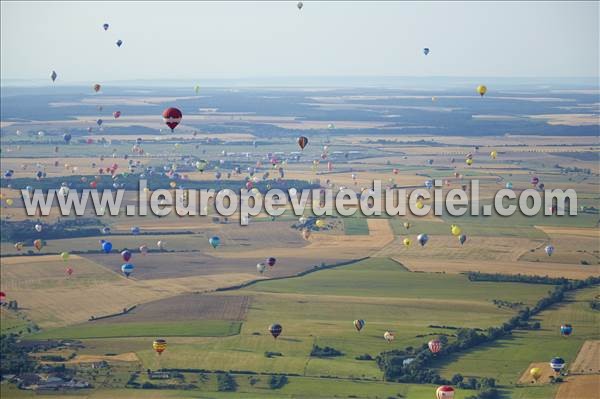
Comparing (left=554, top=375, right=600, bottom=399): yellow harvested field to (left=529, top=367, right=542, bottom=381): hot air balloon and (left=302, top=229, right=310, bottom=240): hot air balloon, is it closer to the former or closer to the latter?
(left=529, top=367, right=542, bottom=381): hot air balloon

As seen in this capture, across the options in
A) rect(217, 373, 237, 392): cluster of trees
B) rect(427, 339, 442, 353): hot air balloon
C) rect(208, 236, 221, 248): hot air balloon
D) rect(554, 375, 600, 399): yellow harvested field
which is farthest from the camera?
rect(208, 236, 221, 248): hot air balloon

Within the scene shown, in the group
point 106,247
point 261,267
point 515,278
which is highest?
point 106,247

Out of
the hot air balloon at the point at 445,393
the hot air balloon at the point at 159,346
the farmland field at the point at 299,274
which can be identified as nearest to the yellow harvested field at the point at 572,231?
the farmland field at the point at 299,274

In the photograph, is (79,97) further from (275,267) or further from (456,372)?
(456,372)

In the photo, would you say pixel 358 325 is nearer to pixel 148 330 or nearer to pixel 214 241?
pixel 148 330

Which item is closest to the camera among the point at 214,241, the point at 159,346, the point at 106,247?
the point at 159,346

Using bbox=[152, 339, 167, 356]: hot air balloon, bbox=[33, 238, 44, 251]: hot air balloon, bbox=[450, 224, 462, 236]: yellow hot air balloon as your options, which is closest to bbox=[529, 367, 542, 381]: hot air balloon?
bbox=[152, 339, 167, 356]: hot air balloon

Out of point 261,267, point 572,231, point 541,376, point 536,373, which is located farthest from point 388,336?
point 572,231

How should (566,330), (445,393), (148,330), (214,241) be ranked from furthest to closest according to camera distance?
(214,241) < (148,330) < (566,330) < (445,393)
